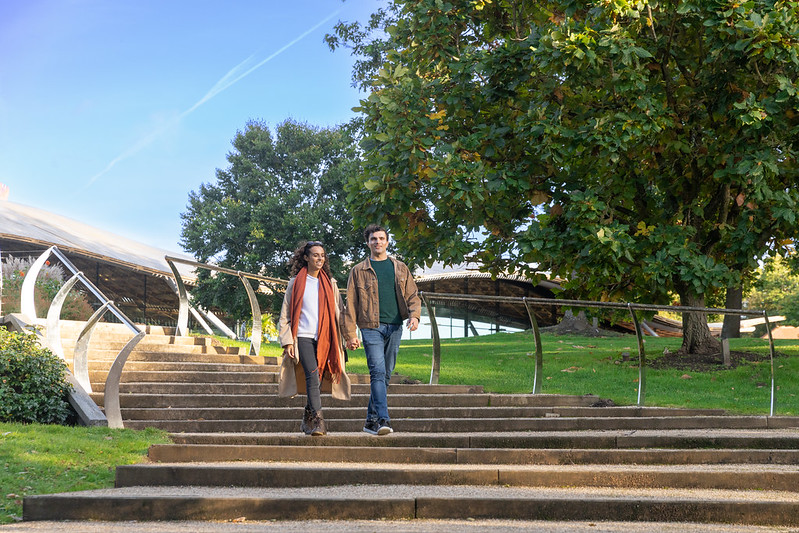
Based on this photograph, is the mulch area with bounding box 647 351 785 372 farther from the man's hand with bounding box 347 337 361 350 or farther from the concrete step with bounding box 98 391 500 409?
the man's hand with bounding box 347 337 361 350

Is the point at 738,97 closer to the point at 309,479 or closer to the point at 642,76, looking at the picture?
Result: the point at 642,76

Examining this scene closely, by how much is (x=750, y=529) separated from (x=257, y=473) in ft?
10.5

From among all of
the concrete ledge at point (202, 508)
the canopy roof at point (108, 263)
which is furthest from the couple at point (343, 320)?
the canopy roof at point (108, 263)

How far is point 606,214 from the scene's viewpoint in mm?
12258

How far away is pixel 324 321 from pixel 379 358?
22.9 inches

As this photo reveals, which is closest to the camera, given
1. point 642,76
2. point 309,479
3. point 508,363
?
point 309,479

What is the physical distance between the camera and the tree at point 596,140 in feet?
33.5

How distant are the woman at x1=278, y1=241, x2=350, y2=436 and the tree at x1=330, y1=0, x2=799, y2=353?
455 cm

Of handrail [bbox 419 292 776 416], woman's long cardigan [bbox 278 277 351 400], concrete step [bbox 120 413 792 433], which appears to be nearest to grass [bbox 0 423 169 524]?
concrete step [bbox 120 413 792 433]

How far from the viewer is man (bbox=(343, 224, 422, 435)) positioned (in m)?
6.65

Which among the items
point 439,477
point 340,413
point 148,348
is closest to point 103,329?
point 148,348

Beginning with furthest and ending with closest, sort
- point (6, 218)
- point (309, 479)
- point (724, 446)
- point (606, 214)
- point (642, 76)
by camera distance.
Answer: point (6, 218), point (606, 214), point (642, 76), point (724, 446), point (309, 479)

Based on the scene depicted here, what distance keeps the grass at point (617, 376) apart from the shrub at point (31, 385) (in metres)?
4.76

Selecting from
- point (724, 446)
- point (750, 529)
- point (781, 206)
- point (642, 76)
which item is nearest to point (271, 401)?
point (724, 446)
